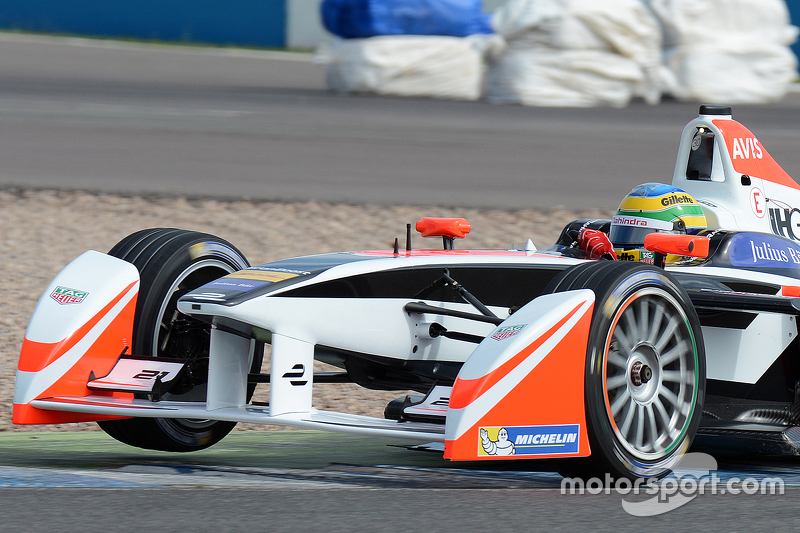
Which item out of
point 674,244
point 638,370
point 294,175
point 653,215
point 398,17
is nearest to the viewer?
point 638,370

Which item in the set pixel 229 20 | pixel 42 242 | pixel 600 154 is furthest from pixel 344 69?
pixel 229 20

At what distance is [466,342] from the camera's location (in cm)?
553

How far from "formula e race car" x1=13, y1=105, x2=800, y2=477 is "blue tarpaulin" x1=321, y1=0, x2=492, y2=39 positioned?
55.9 ft

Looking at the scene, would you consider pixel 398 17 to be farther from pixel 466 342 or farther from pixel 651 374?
pixel 651 374

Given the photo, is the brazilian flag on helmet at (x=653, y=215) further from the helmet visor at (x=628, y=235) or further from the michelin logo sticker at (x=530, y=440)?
the michelin logo sticker at (x=530, y=440)

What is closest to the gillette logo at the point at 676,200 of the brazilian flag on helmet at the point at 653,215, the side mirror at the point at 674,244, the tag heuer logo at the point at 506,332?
the brazilian flag on helmet at the point at 653,215

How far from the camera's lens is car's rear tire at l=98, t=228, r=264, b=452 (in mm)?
5449

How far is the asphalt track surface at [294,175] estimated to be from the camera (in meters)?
4.23

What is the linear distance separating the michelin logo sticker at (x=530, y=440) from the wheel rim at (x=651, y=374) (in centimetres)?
26

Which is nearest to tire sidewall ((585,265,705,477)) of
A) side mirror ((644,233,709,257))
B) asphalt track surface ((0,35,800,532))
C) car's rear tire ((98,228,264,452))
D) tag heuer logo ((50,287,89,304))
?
asphalt track surface ((0,35,800,532))

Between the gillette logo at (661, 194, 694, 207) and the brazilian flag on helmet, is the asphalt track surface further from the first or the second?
the gillette logo at (661, 194, 694, 207)

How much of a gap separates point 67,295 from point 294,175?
32.5ft

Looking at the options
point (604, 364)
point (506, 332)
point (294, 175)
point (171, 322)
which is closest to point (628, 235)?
point (604, 364)

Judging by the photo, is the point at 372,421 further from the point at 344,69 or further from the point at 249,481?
the point at 344,69
